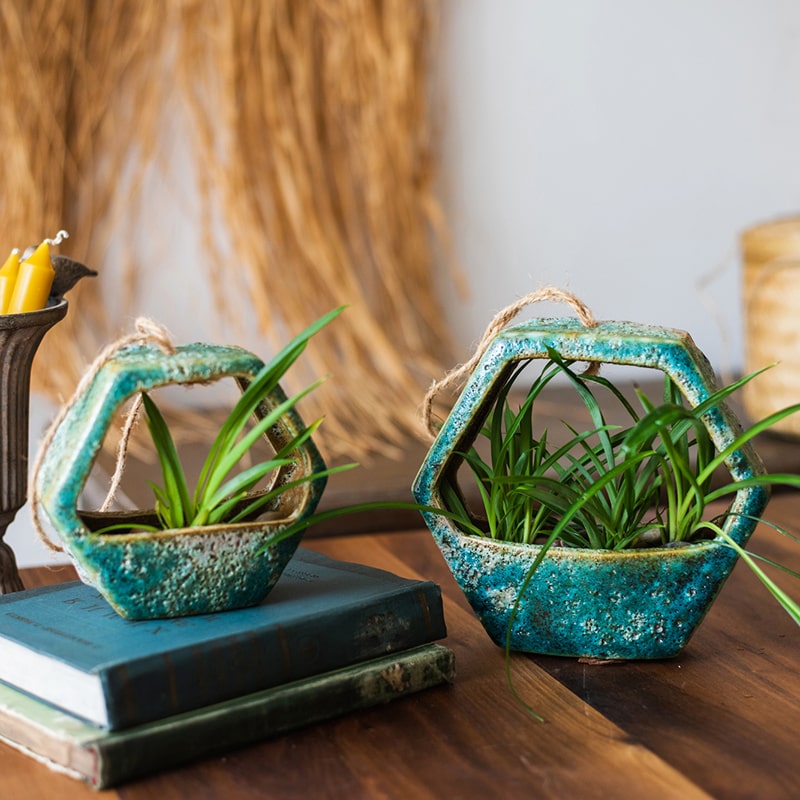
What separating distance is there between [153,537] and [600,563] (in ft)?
0.77

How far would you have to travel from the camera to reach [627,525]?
64 cm

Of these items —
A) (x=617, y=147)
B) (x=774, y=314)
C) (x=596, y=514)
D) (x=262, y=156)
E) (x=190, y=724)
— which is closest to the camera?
(x=190, y=724)

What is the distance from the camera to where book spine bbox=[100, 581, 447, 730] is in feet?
1.68

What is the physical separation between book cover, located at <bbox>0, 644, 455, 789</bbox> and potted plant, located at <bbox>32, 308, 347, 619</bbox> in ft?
0.20

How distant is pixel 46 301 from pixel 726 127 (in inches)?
58.2

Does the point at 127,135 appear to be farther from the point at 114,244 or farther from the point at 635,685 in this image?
the point at 635,685

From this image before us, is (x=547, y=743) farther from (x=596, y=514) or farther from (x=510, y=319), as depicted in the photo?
(x=510, y=319)

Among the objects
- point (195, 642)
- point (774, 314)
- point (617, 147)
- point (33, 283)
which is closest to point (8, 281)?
point (33, 283)

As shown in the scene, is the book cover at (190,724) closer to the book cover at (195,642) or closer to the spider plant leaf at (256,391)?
the book cover at (195,642)

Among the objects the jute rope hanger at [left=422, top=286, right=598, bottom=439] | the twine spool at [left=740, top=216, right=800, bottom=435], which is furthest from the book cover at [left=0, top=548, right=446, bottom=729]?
the twine spool at [left=740, top=216, right=800, bottom=435]

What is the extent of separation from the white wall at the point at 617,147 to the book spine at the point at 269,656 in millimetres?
1212

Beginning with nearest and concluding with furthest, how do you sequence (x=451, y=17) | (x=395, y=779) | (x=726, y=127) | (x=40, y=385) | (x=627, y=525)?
(x=395, y=779)
(x=627, y=525)
(x=40, y=385)
(x=451, y=17)
(x=726, y=127)

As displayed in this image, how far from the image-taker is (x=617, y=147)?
73.4 inches

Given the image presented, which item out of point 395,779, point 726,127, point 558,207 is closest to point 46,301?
point 395,779
